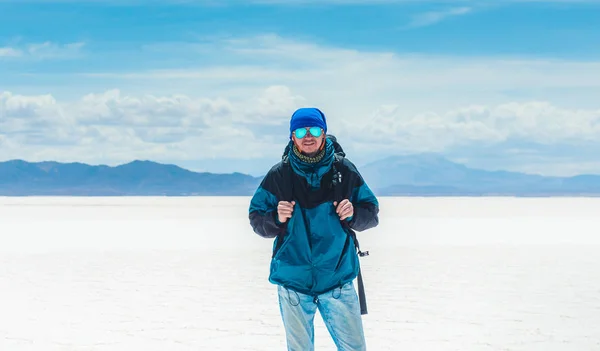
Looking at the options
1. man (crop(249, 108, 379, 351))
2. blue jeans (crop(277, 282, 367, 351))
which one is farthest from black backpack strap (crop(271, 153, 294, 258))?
blue jeans (crop(277, 282, 367, 351))

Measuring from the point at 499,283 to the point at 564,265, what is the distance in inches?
96.6

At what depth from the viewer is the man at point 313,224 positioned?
3.39 metres

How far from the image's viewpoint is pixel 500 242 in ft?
53.6

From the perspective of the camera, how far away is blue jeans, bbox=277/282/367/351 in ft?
11.4

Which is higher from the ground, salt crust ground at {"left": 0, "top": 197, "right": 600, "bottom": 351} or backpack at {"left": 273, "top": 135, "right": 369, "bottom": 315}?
backpack at {"left": 273, "top": 135, "right": 369, "bottom": 315}

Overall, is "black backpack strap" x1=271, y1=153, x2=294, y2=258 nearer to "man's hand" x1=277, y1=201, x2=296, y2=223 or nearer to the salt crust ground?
"man's hand" x1=277, y1=201, x2=296, y2=223

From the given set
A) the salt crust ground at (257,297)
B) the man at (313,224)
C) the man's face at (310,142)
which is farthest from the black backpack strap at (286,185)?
the salt crust ground at (257,297)

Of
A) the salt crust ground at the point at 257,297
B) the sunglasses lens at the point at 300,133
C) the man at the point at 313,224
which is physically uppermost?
the sunglasses lens at the point at 300,133

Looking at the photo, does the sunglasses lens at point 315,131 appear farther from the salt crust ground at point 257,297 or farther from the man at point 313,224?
the salt crust ground at point 257,297

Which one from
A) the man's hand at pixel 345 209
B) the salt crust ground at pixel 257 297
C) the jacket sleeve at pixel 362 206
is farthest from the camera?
the salt crust ground at pixel 257 297

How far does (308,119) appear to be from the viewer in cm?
336

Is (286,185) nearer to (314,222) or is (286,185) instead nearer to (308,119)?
(314,222)

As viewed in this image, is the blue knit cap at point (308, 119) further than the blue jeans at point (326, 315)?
No

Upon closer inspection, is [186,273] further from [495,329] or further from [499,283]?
[495,329]
